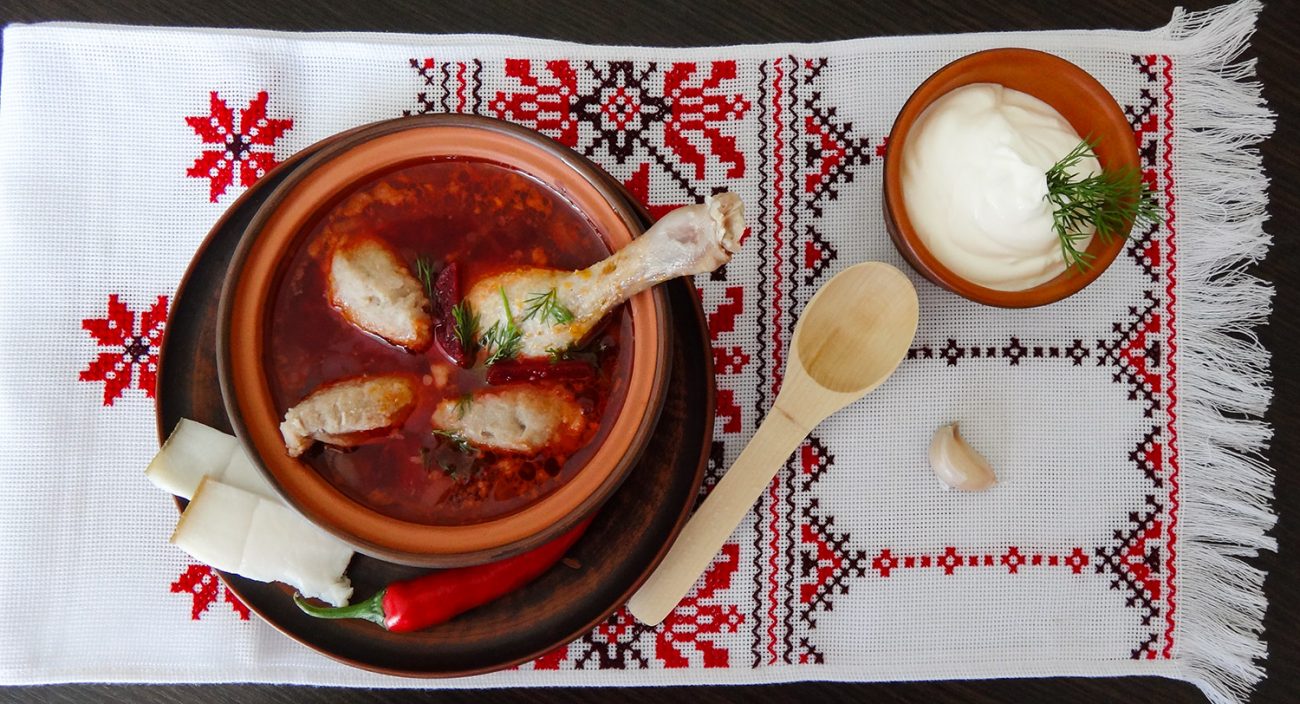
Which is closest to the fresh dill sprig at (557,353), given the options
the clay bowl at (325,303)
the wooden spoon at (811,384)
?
the clay bowl at (325,303)

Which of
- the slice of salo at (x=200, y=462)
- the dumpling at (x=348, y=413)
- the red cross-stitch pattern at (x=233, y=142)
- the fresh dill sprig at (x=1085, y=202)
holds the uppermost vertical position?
the red cross-stitch pattern at (x=233, y=142)

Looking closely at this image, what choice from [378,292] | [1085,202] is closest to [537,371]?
[378,292]

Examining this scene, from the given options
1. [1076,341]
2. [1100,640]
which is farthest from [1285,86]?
[1100,640]

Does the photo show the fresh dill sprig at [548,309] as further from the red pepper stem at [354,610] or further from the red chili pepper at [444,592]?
the red pepper stem at [354,610]

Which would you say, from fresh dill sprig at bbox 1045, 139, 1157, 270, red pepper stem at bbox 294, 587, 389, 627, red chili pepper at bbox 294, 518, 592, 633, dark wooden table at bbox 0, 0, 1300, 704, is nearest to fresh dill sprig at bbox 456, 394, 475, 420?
red chili pepper at bbox 294, 518, 592, 633

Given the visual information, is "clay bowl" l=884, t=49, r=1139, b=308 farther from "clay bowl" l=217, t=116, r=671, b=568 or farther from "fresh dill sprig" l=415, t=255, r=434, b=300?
"fresh dill sprig" l=415, t=255, r=434, b=300
